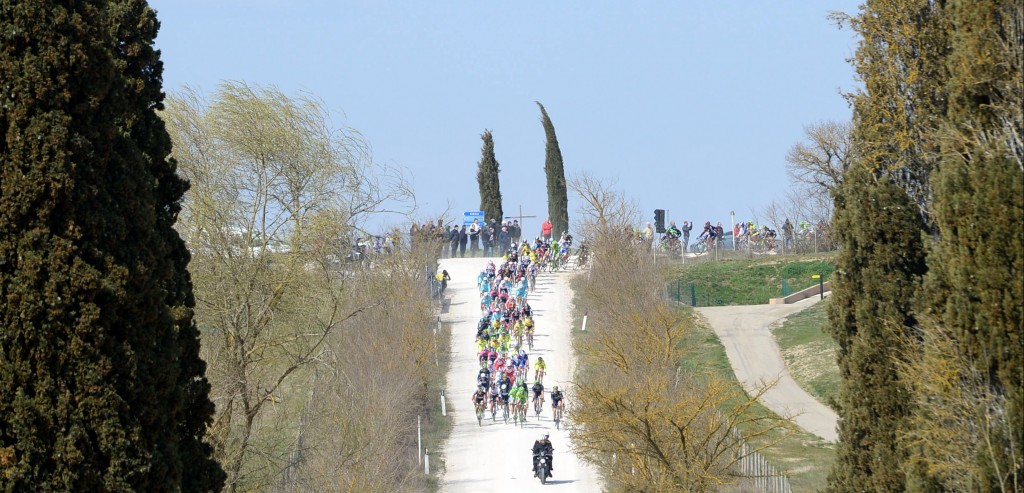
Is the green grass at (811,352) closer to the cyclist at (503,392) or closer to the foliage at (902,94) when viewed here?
the cyclist at (503,392)

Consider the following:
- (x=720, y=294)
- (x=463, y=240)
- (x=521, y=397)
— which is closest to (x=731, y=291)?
(x=720, y=294)

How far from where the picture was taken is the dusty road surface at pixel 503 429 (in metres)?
37.6

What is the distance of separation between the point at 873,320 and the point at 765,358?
31.2 m

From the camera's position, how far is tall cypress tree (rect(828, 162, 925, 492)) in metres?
21.9

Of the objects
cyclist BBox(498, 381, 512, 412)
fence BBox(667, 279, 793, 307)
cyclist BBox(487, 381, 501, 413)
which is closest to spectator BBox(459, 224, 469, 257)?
fence BBox(667, 279, 793, 307)

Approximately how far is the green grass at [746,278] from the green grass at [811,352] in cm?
600

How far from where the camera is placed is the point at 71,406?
11188 mm

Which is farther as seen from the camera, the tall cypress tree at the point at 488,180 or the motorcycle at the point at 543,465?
the tall cypress tree at the point at 488,180

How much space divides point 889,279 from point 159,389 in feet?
44.8

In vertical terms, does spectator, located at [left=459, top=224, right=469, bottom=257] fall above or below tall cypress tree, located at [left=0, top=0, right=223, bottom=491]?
above

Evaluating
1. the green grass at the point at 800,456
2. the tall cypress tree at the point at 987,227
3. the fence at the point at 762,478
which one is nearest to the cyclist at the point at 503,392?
the green grass at the point at 800,456

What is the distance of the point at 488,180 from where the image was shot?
8250 centimetres

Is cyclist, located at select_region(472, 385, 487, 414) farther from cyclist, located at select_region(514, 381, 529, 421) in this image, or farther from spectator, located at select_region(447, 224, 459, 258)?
spectator, located at select_region(447, 224, 459, 258)

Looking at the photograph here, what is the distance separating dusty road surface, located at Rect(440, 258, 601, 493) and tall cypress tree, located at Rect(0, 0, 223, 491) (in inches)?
951
